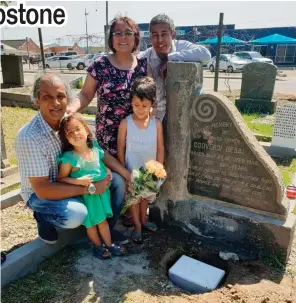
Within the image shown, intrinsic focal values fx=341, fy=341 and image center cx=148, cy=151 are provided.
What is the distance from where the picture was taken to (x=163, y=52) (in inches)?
121

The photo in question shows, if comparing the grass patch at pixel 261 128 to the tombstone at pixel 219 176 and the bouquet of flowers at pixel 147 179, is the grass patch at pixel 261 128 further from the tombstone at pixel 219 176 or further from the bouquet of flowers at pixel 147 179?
the bouquet of flowers at pixel 147 179

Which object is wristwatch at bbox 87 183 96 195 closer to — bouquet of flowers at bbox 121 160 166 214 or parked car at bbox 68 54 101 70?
bouquet of flowers at bbox 121 160 166 214

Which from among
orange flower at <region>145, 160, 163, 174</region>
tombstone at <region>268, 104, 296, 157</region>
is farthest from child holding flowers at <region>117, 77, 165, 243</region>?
tombstone at <region>268, 104, 296, 157</region>

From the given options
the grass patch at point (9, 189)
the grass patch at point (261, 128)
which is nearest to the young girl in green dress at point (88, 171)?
the grass patch at point (9, 189)

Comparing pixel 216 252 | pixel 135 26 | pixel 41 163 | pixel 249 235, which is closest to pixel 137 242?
pixel 216 252

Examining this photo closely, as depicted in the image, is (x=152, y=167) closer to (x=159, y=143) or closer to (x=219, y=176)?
(x=159, y=143)

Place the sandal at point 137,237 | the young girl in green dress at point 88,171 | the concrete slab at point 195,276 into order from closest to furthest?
1. the young girl in green dress at point 88,171
2. the concrete slab at point 195,276
3. the sandal at point 137,237

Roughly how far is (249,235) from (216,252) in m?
0.34

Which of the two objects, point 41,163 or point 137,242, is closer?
point 41,163

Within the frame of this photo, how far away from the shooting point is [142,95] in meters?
2.73

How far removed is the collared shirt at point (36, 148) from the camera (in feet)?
8.04

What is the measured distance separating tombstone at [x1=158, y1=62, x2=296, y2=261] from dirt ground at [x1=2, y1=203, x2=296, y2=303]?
196 mm

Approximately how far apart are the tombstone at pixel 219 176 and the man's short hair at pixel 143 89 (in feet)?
1.14

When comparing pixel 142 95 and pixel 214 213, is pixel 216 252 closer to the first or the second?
pixel 214 213
